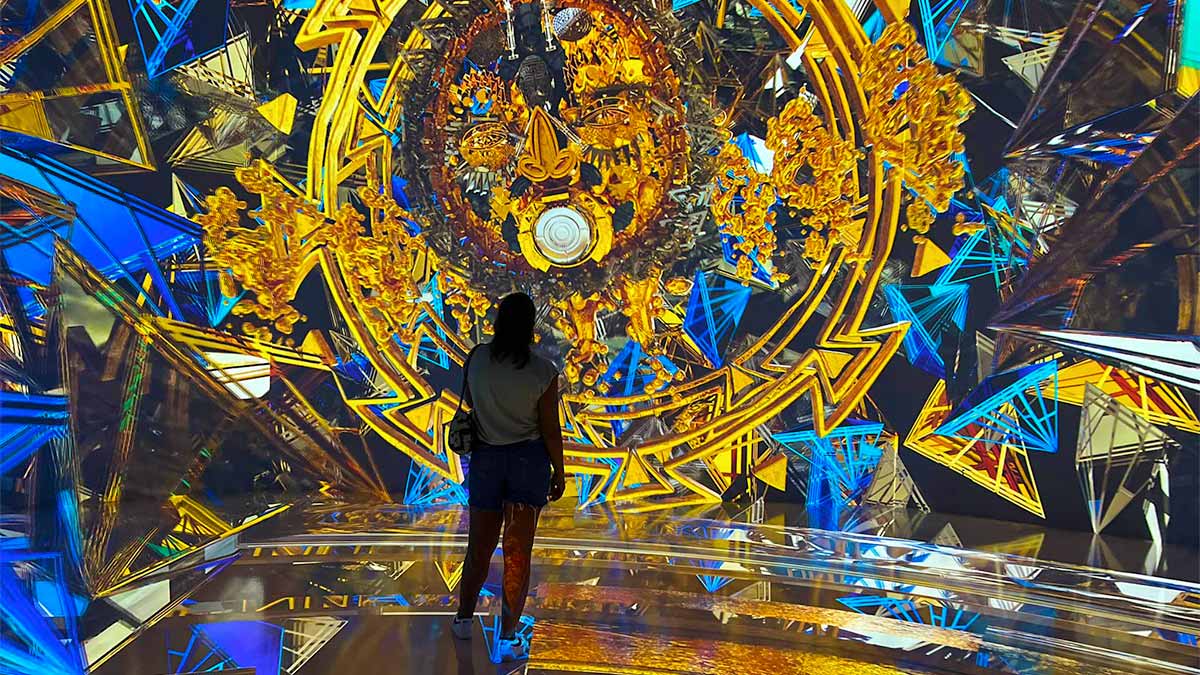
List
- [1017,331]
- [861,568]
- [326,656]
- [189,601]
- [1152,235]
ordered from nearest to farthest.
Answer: [326,656] < [189,601] < [861,568] < [1152,235] < [1017,331]

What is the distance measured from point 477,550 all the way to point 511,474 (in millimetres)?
277

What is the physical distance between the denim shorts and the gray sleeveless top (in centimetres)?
3

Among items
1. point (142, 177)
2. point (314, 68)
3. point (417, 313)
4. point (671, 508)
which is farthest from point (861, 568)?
point (142, 177)

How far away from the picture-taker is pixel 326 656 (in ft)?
8.36

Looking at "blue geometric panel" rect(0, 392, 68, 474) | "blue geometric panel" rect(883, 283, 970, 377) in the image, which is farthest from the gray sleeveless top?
"blue geometric panel" rect(883, 283, 970, 377)

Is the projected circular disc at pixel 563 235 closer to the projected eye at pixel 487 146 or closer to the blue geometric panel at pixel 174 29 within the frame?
the projected eye at pixel 487 146

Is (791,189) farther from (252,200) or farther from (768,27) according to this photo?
(252,200)

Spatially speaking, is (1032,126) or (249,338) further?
(249,338)

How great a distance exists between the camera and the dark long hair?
8.53 feet

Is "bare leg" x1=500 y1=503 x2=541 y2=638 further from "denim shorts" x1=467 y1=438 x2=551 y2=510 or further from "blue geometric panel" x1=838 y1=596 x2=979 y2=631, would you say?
"blue geometric panel" x1=838 y1=596 x2=979 y2=631

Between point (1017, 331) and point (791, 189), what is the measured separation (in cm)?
130

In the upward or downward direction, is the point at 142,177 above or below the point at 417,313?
above

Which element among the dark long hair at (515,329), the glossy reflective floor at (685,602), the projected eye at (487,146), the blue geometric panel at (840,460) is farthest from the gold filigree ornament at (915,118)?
the dark long hair at (515,329)

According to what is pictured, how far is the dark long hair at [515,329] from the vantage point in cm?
260
